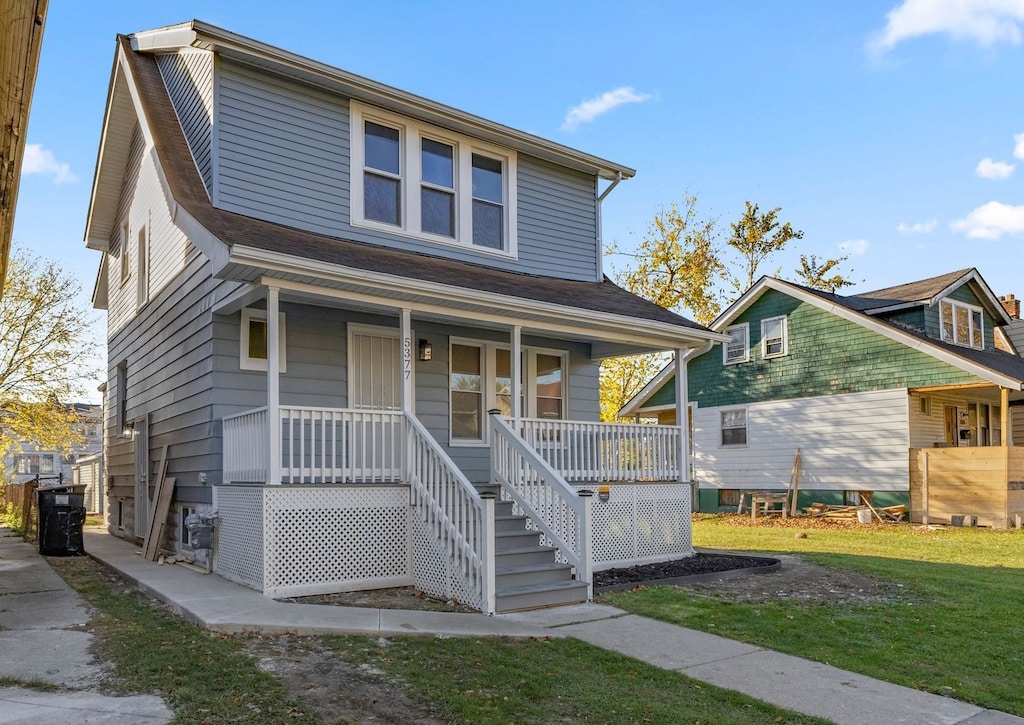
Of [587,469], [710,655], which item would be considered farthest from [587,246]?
[710,655]

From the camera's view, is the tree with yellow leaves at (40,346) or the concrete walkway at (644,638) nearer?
the concrete walkway at (644,638)

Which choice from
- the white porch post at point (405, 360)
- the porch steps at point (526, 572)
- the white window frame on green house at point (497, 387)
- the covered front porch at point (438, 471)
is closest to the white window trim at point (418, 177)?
the covered front porch at point (438, 471)

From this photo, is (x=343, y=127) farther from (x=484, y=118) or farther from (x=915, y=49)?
(x=915, y=49)

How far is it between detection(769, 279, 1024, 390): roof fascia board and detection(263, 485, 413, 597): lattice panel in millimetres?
14254

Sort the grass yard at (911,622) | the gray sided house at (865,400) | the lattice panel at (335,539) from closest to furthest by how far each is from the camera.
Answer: the grass yard at (911,622), the lattice panel at (335,539), the gray sided house at (865,400)

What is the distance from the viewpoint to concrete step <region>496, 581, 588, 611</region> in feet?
25.7

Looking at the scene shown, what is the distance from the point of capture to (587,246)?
45.7ft

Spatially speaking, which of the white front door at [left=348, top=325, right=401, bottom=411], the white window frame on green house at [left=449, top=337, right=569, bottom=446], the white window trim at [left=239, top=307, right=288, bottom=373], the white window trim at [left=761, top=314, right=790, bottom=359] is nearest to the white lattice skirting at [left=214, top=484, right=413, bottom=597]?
the white window trim at [left=239, top=307, right=288, bottom=373]

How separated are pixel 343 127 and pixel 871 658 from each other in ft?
29.1

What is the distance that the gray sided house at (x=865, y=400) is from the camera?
18391mm

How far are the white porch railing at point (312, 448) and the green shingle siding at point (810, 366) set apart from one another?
14415mm

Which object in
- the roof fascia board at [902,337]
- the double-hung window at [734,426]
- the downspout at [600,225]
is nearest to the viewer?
the downspout at [600,225]

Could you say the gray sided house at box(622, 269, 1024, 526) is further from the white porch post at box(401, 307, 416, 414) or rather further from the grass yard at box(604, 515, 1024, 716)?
the white porch post at box(401, 307, 416, 414)

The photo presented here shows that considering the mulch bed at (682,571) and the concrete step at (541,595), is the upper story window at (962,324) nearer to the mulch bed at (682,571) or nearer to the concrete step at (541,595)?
the mulch bed at (682,571)
